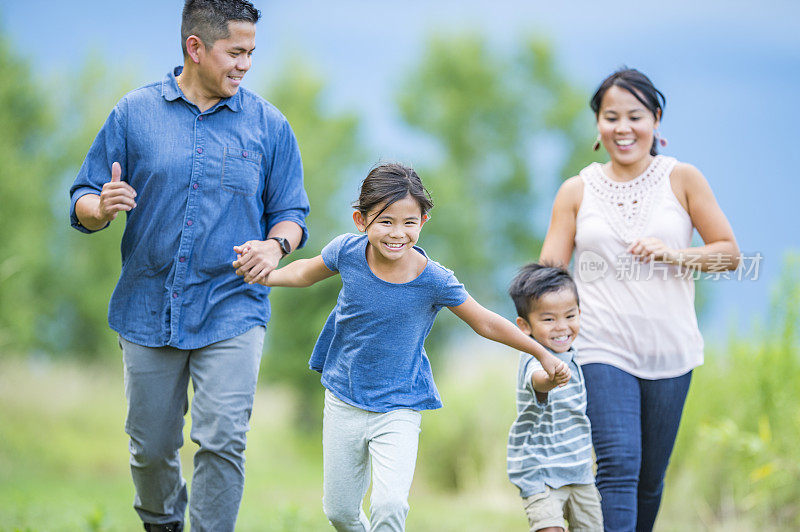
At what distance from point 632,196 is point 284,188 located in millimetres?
1640

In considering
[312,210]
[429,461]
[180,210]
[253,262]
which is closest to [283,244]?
[253,262]

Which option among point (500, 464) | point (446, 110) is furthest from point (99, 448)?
point (446, 110)

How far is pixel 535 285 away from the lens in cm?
391

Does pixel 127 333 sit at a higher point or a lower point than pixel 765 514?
higher

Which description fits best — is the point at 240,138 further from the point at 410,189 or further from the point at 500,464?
the point at 500,464

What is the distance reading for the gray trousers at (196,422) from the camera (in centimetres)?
383

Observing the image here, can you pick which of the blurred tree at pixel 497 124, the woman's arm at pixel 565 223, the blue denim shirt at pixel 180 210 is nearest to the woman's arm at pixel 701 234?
the woman's arm at pixel 565 223

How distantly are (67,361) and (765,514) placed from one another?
42.1ft

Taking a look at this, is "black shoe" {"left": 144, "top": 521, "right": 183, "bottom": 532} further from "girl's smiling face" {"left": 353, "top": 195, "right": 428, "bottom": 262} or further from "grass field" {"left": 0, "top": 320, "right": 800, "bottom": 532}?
"girl's smiling face" {"left": 353, "top": 195, "right": 428, "bottom": 262}

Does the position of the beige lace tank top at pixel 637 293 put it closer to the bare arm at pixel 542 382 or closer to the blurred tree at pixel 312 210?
the bare arm at pixel 542 382

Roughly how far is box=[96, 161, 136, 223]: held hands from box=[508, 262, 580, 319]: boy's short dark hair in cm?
170

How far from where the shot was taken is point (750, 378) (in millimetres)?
7133

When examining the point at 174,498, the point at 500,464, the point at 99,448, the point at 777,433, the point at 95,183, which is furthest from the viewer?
the point at 99,448

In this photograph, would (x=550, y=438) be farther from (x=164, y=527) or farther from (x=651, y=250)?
(x=164, y=527)
